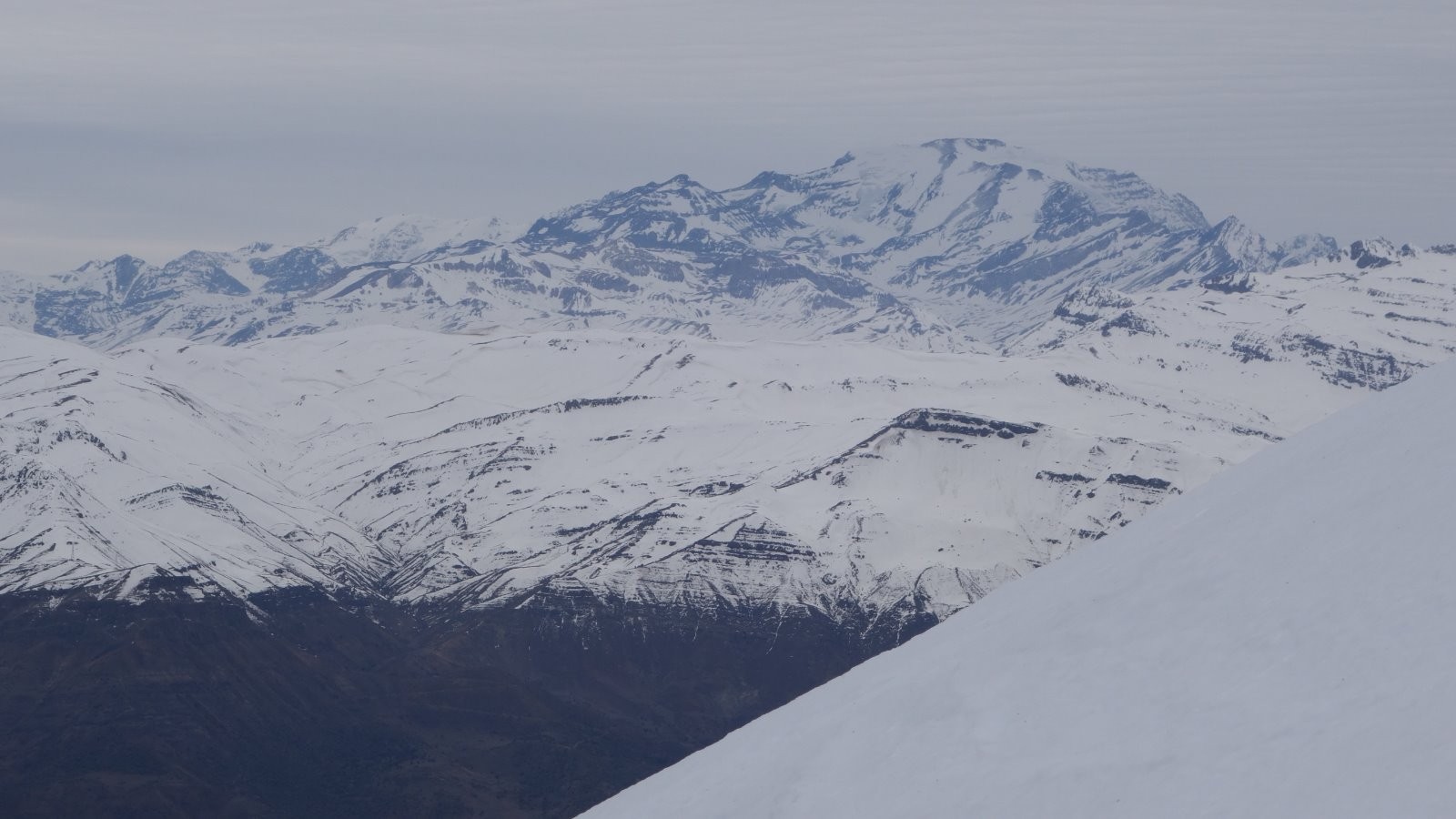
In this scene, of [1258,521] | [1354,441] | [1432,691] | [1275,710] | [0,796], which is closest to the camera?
[1432,691]

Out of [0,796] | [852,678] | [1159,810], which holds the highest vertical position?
[1159,810]

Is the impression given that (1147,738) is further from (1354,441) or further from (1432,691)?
(1354,441)

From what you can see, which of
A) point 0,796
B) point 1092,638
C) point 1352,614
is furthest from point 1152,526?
point 0,796

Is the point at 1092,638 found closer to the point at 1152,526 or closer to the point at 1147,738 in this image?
the point at 1147,738

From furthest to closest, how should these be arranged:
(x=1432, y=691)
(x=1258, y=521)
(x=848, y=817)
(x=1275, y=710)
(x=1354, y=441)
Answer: (x=1354, y=441) → (x=1258, y=521) → (x=848, y=817) → (x=1275, y=710) → (x=1432, y=691)

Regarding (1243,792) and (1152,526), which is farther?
(1152,526)

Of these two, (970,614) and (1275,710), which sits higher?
(1275,710)

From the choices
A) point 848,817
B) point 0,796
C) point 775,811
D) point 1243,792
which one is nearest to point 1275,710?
point 1243,792
